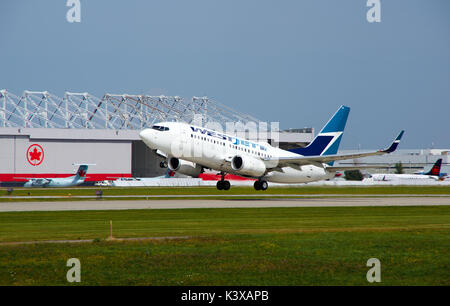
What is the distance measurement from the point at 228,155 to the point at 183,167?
15.9ft

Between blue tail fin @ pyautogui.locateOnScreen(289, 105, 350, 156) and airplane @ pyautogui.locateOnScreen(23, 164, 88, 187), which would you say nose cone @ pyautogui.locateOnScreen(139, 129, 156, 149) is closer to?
blue tail fin @ pyautogui.locateOnScreen(289, 105, 350, 156)

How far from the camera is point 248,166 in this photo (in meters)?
60.8

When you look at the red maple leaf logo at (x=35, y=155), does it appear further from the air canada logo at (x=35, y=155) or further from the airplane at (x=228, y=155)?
the airplane at (x=228, y=155)

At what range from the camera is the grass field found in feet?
62.6

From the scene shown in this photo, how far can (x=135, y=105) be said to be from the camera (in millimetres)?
165500

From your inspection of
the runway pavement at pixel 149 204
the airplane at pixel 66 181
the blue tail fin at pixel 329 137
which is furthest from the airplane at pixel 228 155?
the airplane at pixel 66 181

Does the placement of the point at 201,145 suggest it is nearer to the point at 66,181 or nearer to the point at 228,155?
the point at 228,155

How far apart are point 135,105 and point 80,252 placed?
473 feet

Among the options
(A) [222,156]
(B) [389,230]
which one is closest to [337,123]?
(A) [222,156]

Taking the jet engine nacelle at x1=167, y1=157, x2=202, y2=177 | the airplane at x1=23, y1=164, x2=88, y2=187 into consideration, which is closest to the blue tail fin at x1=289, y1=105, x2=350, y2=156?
the jet engine nacelle at x1=167, y1=157, x2=202, y2=177

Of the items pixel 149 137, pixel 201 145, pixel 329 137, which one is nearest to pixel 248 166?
pixel 201 145

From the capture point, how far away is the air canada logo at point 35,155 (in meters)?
141
